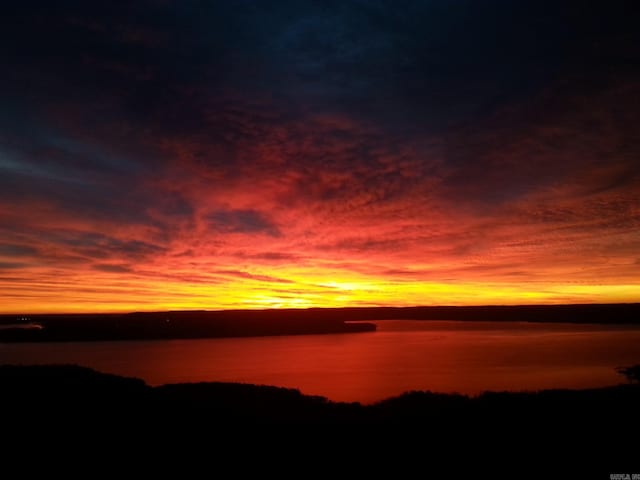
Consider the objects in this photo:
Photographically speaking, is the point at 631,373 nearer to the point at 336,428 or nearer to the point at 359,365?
the point at 359,365

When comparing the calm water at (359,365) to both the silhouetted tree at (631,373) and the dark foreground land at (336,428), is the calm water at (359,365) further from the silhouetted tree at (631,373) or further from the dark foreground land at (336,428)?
the dark foreground land at (336,428)

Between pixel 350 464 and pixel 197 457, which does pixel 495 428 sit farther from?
pixel 197 457

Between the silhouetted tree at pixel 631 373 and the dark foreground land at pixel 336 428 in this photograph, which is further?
the silhouetted tree at pixel 631 373

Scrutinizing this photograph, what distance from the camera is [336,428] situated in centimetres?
1861

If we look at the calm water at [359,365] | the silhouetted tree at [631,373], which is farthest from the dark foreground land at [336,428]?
the silhouetted tree at [631,373]

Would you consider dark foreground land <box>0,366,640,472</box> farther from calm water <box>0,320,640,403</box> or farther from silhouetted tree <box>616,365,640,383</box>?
silhouetted tree <box>616,365,640,383</box>

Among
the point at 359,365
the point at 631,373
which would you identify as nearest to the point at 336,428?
the point at 631,373

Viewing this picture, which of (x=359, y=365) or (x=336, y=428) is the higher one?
(x=336, y=428)

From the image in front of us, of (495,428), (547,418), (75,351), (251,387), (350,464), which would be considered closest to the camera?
(350,464)

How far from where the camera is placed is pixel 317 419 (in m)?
20.5

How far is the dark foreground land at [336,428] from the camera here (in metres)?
15.0

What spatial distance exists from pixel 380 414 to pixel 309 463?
829cm

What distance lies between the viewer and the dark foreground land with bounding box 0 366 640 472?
49.2 feet

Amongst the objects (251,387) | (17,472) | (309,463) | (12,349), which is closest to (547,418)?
(309,463)
